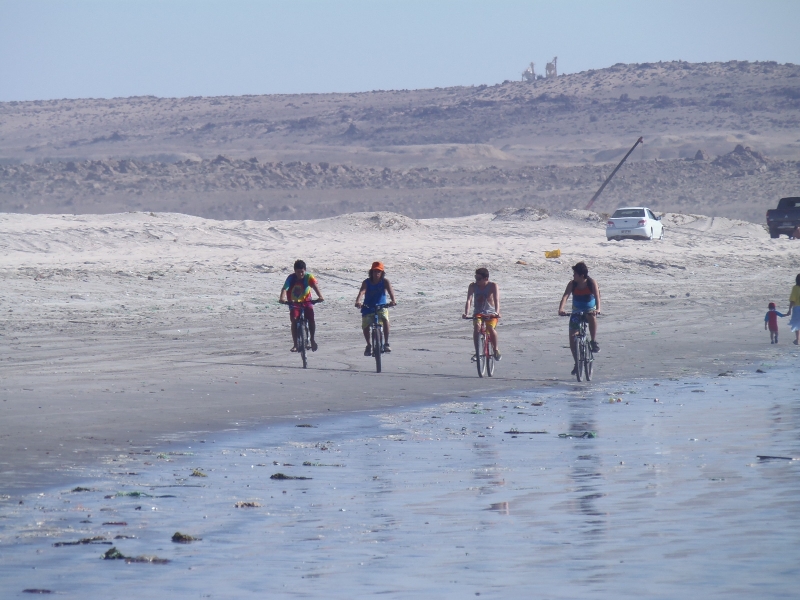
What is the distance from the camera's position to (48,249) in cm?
3014

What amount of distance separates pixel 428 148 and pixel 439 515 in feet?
289

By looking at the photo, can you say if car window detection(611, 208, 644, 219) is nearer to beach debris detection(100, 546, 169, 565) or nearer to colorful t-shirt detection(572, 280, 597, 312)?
colorful t-shirt detection(572, 280, 597, 312)

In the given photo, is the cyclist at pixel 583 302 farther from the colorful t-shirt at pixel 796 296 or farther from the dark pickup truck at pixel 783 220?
the dark pickup truck at pixel 783 220

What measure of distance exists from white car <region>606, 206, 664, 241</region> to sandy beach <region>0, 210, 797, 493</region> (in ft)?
1.73

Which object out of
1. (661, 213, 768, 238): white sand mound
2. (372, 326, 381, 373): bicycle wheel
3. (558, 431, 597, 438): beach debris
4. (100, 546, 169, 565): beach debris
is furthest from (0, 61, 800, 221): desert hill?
(100, 546, 169, 565): beach debris

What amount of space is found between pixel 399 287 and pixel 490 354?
1125 centimetres

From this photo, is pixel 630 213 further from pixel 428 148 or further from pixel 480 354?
pixel 428 148

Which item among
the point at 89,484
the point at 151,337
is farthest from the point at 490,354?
the point at 89,484

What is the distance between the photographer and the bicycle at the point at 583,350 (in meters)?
14.7

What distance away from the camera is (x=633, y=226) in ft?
122

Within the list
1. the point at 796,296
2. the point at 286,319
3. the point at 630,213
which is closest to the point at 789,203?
the point at 630,213

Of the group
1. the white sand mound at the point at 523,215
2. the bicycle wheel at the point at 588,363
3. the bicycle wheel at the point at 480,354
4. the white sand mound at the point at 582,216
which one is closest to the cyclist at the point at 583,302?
the bicycle wheel at the point at 588,363

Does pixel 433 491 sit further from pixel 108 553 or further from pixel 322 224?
pixel 322 224

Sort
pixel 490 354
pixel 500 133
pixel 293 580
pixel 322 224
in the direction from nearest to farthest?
1. pixel 293 580
2. pixel 490 354
3. pixel 322 224
4. pixel 500 133
